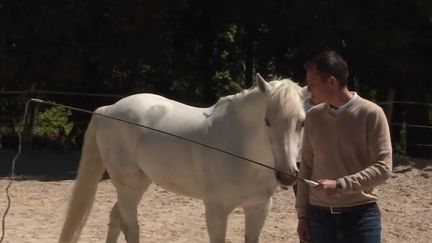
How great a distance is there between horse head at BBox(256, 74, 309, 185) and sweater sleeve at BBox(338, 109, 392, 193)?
1011 mm

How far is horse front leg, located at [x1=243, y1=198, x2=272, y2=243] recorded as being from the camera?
4601 millimetres

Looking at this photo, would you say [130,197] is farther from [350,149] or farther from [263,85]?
[350,149]

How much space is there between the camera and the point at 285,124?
401 centimetres

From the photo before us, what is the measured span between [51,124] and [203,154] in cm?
1144

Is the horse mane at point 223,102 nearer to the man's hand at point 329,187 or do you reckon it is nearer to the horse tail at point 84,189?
the horse tail at point 84,189

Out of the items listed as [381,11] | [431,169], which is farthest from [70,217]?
[381,11]

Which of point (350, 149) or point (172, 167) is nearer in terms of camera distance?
point (350, 149)

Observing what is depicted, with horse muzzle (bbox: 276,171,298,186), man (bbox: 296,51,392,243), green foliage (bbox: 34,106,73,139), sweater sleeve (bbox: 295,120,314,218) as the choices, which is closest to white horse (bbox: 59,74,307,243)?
horse muzzle (bbox: 276,171,298,186)

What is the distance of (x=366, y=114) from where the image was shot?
2.83 metres

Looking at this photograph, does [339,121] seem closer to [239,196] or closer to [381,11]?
[239,196]

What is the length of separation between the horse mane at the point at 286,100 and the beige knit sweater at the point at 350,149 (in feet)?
3.14

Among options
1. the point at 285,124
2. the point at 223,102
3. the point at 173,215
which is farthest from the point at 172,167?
the point at 173,215

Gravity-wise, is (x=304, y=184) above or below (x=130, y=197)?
above

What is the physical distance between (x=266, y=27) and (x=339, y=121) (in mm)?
10901
